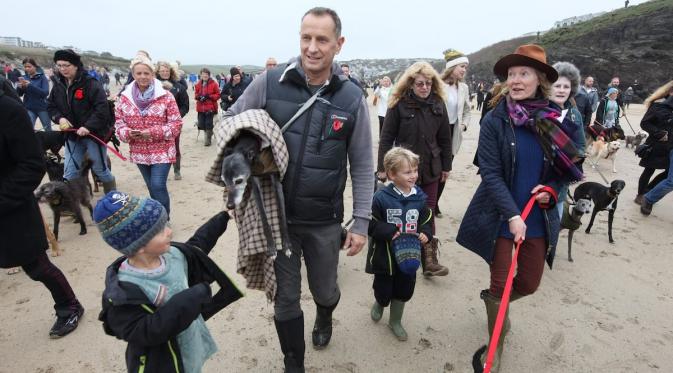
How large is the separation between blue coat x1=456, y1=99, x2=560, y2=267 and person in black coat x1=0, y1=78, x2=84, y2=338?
2858 millimetres

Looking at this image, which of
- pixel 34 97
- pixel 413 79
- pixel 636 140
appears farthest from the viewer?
pixel 636 140

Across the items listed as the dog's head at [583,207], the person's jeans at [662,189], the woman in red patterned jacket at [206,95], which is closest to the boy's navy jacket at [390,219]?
the dog's head at [583,207]

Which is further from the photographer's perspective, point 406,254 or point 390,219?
point 390,219

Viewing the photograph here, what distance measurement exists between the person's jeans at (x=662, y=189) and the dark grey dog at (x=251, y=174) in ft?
20.3

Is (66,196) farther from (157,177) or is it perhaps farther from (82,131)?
(157,177)

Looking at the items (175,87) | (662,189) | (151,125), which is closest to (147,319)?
(151,125)

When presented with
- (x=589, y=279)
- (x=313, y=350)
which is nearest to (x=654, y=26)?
(x=589, y=279)

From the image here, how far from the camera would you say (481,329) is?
124 inches

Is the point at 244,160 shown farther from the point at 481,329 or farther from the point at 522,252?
the point at 481,329

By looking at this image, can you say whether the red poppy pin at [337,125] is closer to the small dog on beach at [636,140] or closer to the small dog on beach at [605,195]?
the small dog on beach at [605,195]

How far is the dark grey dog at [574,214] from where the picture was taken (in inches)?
166

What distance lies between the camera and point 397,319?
118 inches

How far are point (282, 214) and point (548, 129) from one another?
1.70 metres

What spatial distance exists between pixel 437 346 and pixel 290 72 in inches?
89.4
